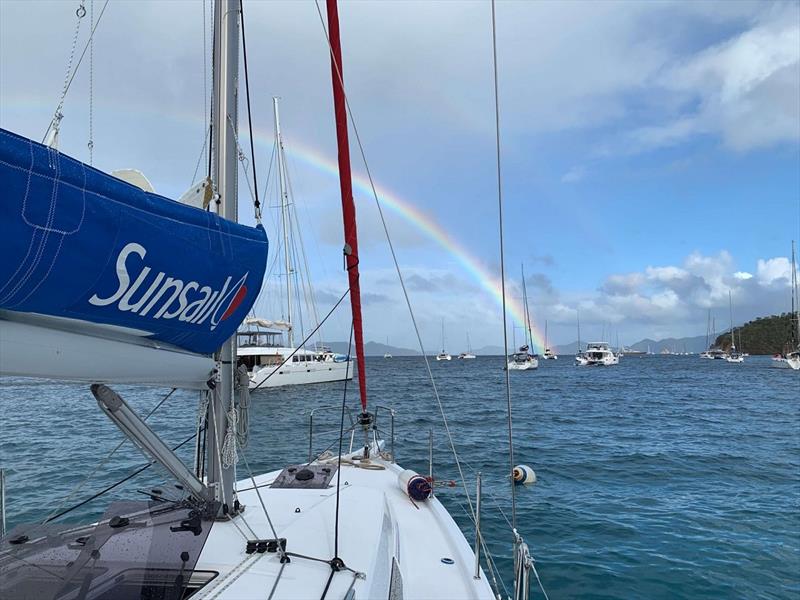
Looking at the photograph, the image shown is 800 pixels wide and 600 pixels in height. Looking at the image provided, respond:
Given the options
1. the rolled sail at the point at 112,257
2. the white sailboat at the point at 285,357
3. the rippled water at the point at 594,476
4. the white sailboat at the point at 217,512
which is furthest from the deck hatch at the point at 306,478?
the white sailboat at the point at 285,357

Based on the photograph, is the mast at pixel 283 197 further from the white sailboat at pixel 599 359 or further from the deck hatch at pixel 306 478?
the white sailboat at pixel 599 359

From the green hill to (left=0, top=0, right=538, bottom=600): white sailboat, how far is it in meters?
154

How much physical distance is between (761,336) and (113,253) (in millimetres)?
167619

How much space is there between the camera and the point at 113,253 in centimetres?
222

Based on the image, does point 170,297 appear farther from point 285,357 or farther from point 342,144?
point 285,357

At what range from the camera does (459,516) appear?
8641 millimetres

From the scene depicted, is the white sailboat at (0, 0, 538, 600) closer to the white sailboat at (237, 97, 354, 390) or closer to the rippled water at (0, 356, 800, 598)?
the rippled water at (0, 356, 800, 598)

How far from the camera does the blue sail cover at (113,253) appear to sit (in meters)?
1.83

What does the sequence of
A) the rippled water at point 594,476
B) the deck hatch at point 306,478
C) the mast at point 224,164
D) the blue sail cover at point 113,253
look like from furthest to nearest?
the rippled water at point 594,476
the deck hatch at point 306,478
the mast at point 224,164
the blue sail cover at point 113,253

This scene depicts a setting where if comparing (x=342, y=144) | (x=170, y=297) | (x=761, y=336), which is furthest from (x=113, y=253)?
(x=761, y=336)

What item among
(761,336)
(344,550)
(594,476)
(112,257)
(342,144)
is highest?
(761,336)

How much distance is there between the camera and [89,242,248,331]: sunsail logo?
2301 mm

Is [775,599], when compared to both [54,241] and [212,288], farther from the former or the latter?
[54,241]

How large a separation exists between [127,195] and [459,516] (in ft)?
26.1
